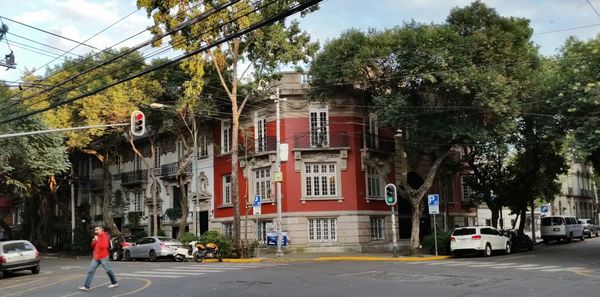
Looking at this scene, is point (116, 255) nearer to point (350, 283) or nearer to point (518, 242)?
point (350, 283)

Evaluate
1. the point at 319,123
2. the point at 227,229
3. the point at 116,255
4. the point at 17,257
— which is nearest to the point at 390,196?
the point at 319,123

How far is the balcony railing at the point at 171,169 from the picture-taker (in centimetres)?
4031

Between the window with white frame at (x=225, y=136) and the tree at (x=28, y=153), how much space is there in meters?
10.6

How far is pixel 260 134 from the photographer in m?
35.5

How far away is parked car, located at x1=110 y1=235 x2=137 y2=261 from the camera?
33.8m

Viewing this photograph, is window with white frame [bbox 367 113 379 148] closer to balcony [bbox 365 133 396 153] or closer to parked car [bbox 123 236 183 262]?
balcony [bbox 365 133 396 153]

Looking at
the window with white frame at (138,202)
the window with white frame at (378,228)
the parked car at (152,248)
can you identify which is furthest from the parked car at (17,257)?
the window with white frame at (138,202)

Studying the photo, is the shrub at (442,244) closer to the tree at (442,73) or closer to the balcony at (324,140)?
the tree at (442,73)

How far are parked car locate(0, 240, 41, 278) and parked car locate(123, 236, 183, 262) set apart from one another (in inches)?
274

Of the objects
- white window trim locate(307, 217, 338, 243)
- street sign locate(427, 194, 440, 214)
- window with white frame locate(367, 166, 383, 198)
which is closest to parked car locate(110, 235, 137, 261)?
white window trim locate(307, 217, 338, 243)

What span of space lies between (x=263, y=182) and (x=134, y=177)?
15.3m

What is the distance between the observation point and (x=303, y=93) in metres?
33.4

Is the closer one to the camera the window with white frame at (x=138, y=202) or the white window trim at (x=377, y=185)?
the white window trim at (x=377, y=185)

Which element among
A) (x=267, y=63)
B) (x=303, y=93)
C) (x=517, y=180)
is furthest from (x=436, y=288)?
(x=517, y=180)
